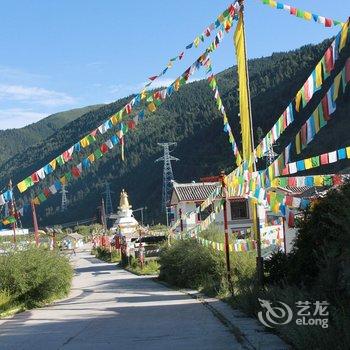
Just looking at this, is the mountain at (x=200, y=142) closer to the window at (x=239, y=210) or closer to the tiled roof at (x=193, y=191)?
the tiled roof at (x=193, y=191)

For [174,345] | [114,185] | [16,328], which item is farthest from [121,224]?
[114,185]

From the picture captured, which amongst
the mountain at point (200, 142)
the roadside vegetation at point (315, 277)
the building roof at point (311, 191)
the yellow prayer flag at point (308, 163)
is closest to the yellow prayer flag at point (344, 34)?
the roadside vegetation at point (315, 277)

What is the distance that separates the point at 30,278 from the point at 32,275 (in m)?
0.11

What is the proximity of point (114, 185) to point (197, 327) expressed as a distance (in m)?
171

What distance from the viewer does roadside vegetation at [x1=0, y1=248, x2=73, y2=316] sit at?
17656 millimetres

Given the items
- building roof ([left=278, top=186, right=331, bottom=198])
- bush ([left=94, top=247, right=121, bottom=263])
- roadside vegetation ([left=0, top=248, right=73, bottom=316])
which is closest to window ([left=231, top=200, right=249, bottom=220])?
building roof ([left=278, top=186, right=331, bottom=198])

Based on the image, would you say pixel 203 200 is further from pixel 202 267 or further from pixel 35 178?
pixel 35 178

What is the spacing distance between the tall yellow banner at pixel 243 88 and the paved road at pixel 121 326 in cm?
434

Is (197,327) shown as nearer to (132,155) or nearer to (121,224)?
(121,224)

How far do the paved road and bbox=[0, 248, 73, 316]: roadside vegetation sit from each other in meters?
0.60

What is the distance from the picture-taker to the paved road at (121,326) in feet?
32.8

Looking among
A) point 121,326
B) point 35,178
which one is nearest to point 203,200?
point 35,178

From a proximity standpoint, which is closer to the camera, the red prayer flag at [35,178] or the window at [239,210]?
the red prayer flag at [35,178]

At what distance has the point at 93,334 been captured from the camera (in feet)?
37.5
